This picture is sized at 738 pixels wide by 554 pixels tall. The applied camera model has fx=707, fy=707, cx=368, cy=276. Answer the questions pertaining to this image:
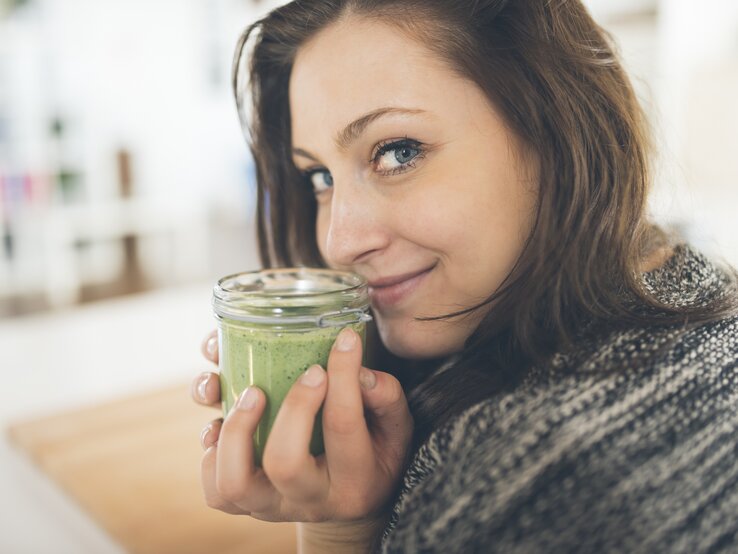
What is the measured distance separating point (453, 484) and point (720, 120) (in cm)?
455

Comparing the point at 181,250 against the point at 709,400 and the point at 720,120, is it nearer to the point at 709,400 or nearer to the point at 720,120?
the point at 720,120

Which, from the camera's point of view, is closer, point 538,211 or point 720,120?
point 538,211

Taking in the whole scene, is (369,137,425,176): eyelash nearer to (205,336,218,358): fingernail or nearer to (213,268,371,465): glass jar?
(213,268,371,465): glass jar

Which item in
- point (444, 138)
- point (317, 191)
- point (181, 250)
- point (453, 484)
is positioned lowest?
point (181, 250)

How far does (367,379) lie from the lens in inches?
30.6

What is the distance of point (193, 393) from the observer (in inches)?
36.2

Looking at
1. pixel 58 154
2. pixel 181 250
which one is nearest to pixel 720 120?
pixel 181 250

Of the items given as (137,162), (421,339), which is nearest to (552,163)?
(421,339)

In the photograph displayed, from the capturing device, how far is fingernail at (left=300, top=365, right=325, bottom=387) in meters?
0.73

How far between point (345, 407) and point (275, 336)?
11 centimetres

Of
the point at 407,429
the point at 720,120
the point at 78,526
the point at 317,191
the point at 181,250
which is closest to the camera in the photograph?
the point at 407,429

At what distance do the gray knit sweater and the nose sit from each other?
1.05ft

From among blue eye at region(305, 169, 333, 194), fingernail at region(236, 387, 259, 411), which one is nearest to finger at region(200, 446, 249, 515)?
fingernail at region(236, 387, 259, 411)

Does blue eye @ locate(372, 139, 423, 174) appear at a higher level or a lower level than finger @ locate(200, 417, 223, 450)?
higher
